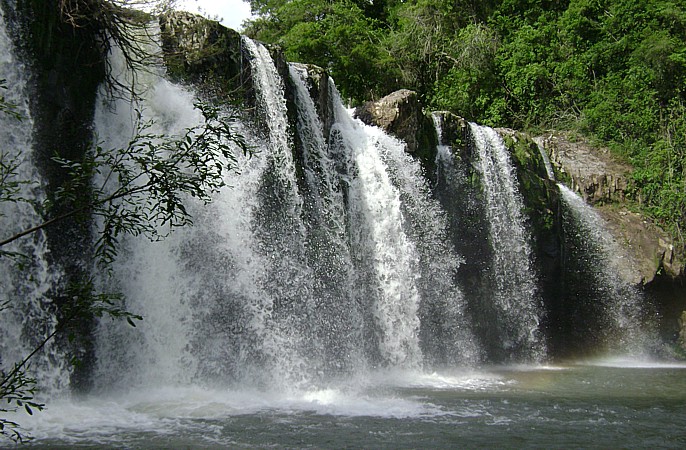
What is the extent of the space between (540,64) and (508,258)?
8910 millimetres

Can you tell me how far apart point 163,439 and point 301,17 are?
799 inches

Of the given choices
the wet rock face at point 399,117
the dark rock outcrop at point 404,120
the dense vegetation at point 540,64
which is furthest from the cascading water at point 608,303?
the wet rock face at point 399,117

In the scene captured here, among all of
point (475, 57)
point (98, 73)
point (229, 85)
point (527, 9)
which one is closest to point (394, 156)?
point (229, 85)

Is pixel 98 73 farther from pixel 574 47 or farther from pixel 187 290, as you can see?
pixel 574 47

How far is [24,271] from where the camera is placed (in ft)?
25.6

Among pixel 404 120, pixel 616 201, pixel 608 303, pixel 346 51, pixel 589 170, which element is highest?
pixel 346 51

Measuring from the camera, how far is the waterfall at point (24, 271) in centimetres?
758

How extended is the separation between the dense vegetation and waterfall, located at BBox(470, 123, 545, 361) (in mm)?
4100

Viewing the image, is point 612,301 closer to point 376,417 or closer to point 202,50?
point 376,417

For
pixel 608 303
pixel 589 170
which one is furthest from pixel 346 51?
pixel 608 303

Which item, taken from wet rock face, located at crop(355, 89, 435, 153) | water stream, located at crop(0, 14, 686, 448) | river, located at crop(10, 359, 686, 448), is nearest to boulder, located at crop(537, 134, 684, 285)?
water stream, located at crop(0, 14, 686, 448)

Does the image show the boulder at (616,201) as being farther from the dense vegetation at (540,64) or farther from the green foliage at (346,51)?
the green foliage at (346,51)

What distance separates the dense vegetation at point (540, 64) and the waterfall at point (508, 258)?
4100mm

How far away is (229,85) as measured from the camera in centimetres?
1069
